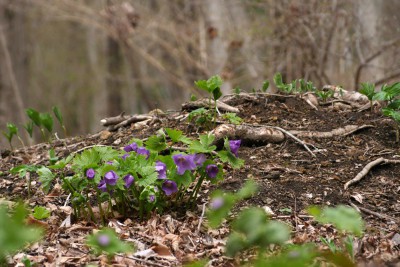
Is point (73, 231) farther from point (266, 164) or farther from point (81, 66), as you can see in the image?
point (81, 66)

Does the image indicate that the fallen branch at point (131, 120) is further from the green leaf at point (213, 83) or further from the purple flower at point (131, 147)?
the purple flower at point (131, 147)

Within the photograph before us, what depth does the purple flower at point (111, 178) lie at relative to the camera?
8.09 feet

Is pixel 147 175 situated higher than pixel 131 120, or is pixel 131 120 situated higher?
pixel 147 175

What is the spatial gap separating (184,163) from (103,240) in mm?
796

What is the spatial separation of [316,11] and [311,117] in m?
3.06

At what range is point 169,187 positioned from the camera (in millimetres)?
2600

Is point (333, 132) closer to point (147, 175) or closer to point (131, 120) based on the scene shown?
point (131, 120)

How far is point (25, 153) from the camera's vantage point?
13.6ft

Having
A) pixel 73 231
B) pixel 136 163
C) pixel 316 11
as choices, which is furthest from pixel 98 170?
pixel 316 11

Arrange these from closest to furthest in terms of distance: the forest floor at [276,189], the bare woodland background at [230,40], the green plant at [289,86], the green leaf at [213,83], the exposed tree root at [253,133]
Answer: the forest floor at [276,189], the green leaf at [213,83], the exposed tree root at [253,133], the green plant at [289,86], the bare woodland background at [230,40]

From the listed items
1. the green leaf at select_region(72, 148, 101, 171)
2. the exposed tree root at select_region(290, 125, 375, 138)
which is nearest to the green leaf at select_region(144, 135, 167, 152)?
the green leaf at select_region(72, 148, 101, 171)

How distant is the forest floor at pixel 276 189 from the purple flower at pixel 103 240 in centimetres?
42

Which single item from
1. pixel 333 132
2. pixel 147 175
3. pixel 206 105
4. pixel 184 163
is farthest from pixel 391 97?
pixel 147 175

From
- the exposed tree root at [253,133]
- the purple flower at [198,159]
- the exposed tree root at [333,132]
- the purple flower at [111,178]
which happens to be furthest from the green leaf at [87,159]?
the exposed tree root at [333,132]
